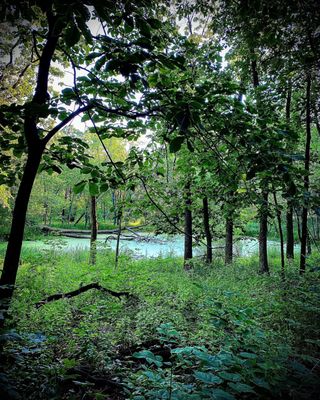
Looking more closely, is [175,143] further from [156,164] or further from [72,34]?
[156,164]

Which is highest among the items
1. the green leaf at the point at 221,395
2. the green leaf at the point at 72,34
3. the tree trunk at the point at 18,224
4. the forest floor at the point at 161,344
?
the green leaf at the point at 72,34

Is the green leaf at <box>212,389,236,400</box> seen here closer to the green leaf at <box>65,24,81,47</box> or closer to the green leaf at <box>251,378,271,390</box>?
the green leaf at <box>251,378,271,390</box>

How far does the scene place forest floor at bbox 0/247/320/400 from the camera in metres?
1.56

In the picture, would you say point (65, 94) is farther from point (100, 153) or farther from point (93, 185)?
point (100, 153)

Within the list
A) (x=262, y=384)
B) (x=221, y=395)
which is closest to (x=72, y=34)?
(x=221, y=395)

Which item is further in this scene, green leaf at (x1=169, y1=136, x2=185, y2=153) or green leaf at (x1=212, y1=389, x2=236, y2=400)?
green leaf at (x1=169, y1=136, x2=185, y2=153)

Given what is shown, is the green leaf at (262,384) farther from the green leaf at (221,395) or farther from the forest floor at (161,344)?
the green leaf at (221,395)

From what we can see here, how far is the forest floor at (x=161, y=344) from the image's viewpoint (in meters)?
1.56

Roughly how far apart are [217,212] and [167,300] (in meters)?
7.36

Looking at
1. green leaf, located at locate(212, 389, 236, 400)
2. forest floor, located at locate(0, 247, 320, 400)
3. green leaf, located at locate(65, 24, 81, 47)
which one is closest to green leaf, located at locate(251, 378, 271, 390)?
forest floor, located at locate(0, 247, 320, 400)

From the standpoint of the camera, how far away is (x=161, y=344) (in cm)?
330

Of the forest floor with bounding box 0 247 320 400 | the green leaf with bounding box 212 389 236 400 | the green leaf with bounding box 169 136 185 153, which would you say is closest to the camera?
the green leaf with bounding box 212 389 236 400

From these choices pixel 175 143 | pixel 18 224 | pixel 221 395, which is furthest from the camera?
pixel 18 224

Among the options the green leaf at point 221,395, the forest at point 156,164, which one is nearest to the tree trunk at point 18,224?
the forest at point 156,164
